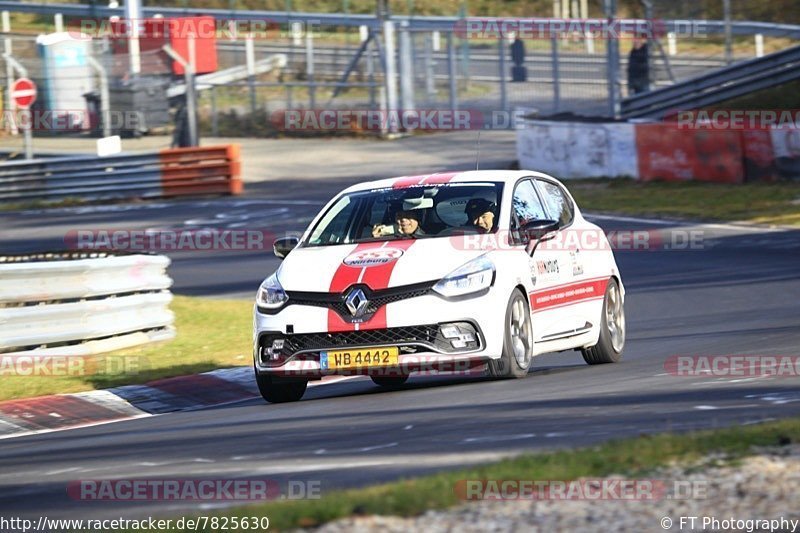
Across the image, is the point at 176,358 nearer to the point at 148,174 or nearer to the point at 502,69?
the point at 148,174

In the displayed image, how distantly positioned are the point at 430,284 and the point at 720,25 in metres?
21.7

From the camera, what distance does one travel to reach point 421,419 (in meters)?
8.85

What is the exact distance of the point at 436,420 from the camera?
344 inches

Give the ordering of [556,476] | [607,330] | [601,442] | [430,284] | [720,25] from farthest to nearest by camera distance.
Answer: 1. [720,25]
2. [607,330]
3. [430,284]
4. [601,442]
5. [556,476]

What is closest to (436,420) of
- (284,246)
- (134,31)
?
(284,246)

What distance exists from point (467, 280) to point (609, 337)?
216cm

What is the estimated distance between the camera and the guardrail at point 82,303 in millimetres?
12820

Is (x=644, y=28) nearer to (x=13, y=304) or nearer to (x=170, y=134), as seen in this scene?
(x=170, y=134)

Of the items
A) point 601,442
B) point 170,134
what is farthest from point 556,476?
point 170,134

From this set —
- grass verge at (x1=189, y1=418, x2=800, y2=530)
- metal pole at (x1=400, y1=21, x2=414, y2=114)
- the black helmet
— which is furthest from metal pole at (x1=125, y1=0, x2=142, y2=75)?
grass verge at (x1=189, y1=418, x2=800, y2=530)

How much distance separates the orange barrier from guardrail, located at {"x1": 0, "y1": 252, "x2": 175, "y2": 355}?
15.6m

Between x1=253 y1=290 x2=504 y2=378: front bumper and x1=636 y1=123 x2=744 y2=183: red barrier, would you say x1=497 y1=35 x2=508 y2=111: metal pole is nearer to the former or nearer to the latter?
x1=636 y1=123 x2=744 y2=183: red barrier

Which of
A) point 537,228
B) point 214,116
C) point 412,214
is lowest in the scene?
point 214,116

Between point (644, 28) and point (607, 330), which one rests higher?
point (644, 28)
